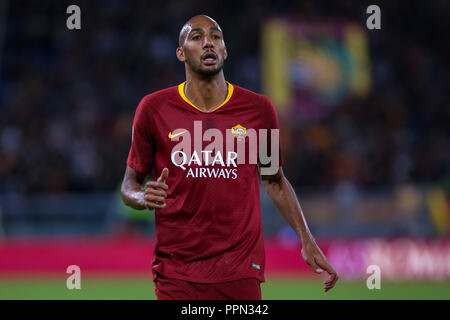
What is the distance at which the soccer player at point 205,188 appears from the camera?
4328 mm

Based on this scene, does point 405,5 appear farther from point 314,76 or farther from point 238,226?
point 238,226

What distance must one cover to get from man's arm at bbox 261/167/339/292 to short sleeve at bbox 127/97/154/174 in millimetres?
747

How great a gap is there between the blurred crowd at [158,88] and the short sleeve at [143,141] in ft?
36.2

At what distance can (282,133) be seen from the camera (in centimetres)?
1702

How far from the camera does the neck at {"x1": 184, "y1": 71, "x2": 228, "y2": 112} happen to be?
15.2 feet

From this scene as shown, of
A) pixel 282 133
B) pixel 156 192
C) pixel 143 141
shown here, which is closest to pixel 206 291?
pixel 156 192

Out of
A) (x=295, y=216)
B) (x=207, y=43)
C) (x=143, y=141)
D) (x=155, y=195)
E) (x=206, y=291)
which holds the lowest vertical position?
(x=206, y=291)

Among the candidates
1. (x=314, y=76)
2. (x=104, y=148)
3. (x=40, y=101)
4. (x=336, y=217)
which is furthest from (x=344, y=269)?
(x=40, y=101)

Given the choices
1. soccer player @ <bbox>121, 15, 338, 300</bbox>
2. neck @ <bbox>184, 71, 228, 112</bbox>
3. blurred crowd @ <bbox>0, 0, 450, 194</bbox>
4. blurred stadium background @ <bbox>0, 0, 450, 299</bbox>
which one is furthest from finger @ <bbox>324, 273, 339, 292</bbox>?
blurred crowd @ <bbox>0, 0, 450, 194</bbox>

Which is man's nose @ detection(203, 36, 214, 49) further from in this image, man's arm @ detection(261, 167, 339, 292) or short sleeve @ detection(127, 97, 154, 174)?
man's arm @ detection(261, 167, 339, 292)

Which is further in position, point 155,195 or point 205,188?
point 205,188

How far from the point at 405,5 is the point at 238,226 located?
1873 cm

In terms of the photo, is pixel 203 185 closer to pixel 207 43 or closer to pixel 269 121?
Answer: pixel 269 121

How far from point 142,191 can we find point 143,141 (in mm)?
335
